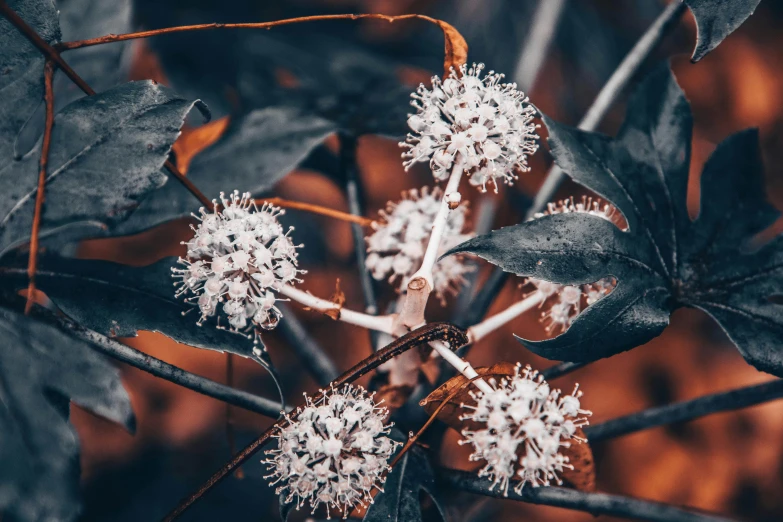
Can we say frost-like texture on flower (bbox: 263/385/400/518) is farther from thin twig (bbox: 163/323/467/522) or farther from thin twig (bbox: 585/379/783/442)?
thin twig (bbox: 585/379/783/442)

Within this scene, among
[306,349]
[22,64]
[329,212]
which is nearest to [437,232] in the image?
[329,212]

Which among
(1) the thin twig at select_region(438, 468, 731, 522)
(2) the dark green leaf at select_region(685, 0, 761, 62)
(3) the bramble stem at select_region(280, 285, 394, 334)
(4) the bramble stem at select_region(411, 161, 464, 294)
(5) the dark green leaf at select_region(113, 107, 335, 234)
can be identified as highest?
(5) the dark green leaf at select_region(113, 107, 335, 234)

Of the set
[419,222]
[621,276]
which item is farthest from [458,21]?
[621,276]

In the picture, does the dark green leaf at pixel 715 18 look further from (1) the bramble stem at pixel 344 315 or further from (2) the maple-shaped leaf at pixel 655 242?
(1) the bramble stem at pixel 344 315

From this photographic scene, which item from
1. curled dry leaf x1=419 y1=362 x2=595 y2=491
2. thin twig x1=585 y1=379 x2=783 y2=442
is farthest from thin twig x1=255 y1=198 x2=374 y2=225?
thin twig x1=585 y1=379 x2=783 y2=442

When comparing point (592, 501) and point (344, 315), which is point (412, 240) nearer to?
point (344, 315)

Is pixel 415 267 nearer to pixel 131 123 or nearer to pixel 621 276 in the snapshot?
pixel 621 276
